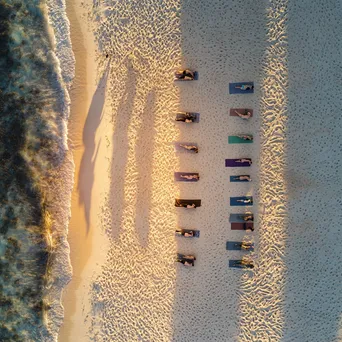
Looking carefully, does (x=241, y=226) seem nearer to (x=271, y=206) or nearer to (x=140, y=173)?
(x=271, y=206)

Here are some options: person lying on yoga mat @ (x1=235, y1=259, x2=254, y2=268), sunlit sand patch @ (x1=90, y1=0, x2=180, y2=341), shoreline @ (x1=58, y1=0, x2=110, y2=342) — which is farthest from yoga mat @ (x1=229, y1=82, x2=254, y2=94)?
person lying on yoga mat @ (x1=235, y1=259, x2=254, y2=268)

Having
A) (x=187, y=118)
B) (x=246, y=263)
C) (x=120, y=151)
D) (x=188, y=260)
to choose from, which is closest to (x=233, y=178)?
(x=187, y=118)

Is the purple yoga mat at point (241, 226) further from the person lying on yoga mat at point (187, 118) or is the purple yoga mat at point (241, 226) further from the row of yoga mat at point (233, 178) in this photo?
the person lying on yoga mat at point (187, 118)

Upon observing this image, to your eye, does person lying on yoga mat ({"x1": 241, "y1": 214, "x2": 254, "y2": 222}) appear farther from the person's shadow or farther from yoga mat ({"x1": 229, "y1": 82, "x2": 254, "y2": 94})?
the person's shadow

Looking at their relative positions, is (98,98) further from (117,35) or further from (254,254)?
(254,254)

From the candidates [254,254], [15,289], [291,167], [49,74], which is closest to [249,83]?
[291,167]

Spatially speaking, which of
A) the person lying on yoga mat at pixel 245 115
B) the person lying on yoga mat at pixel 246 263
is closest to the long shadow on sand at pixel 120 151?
the person lying on yoga mat at pixel 245 115
